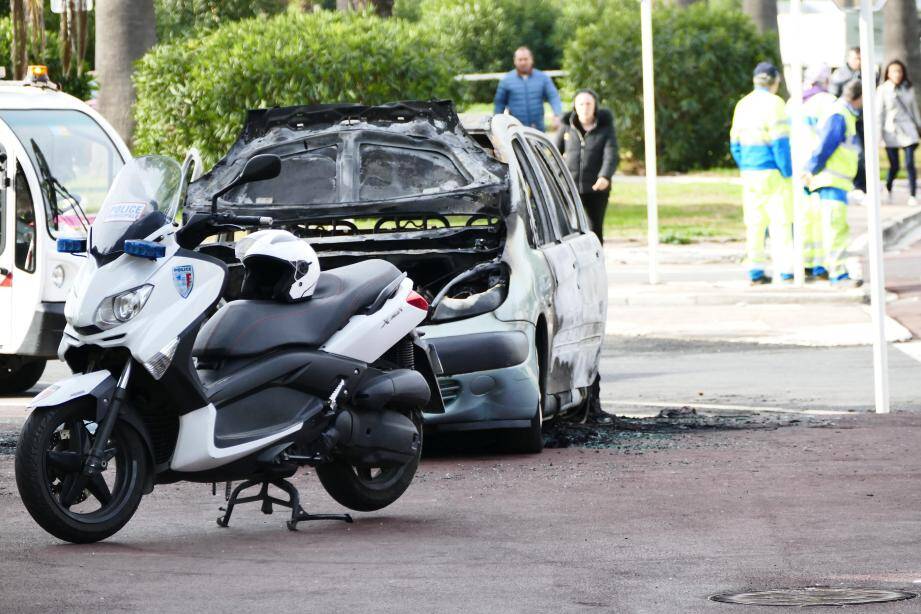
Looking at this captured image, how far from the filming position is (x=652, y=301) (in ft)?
58.5

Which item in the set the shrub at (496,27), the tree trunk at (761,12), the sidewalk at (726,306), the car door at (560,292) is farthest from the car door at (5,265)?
the shrub at (496,27)

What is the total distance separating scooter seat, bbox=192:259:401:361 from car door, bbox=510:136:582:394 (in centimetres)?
239

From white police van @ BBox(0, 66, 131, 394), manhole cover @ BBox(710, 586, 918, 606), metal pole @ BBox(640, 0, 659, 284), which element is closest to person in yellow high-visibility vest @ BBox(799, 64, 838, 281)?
metal pole @ BBox(640, 0, 659, 284)

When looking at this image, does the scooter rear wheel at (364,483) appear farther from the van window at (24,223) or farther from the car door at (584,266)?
the van window at (24,223)

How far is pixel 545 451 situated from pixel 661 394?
2.78 metres

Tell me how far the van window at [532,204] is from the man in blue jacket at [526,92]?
11.7 metres

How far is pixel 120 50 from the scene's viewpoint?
934 inches

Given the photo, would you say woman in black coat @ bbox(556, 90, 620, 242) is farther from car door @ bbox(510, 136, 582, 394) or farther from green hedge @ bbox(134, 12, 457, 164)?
car door @ bbox(510, 136, 582, 394)

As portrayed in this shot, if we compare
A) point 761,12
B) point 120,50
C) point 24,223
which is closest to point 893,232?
point 120,50

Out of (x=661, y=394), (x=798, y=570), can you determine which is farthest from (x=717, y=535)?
(x=661, y=394)

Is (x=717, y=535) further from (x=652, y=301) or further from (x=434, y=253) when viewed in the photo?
(x=652, y=301)

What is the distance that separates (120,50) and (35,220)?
38.7ft

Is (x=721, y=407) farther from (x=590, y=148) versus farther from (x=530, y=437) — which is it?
(x=590, y=148)

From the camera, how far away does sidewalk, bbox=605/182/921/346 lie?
618 inches
